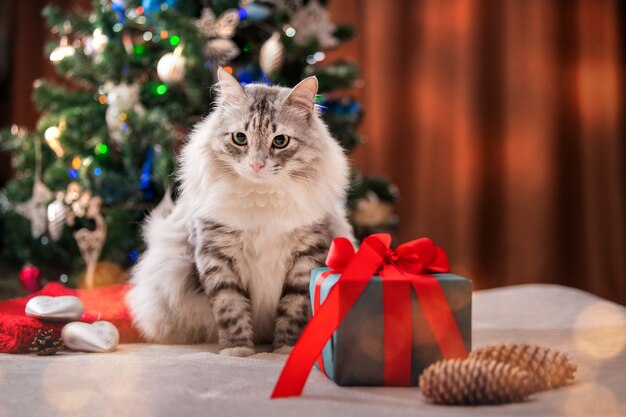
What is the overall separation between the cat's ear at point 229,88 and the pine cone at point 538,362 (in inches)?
32.0

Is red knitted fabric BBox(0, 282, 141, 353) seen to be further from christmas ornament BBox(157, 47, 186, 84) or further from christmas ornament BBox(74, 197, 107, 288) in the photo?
christmas ornament BBox(157, 47, 186, 84)

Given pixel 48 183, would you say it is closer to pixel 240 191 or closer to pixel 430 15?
pixel 240 191

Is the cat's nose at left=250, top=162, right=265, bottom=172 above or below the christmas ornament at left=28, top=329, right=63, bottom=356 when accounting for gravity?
above

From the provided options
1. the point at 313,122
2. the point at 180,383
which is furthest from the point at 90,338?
the point at 313,122

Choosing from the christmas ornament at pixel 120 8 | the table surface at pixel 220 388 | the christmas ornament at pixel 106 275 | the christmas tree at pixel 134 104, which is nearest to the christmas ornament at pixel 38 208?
the christmas tree at pixel 134 104

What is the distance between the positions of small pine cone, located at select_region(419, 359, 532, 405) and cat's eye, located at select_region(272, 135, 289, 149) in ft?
2.21

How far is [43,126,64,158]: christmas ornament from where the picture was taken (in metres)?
2.62

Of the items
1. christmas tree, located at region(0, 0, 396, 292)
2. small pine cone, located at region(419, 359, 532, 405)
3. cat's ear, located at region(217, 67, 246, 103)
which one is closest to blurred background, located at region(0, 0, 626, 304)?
christmas tree, located at region(0, 0, 396, 292)

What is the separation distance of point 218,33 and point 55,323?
1248mm

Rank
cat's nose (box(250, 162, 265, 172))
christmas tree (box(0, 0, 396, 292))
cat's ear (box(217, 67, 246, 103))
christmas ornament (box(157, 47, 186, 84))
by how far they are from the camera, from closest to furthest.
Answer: cat's nose (box(250, 162, 265, 172)) → cat's ear (box(217, 67, 246, 103)) → christmas ornament (box(157, 47, 186, 84)) → christmas tree (box(0, 0, 396, 292))

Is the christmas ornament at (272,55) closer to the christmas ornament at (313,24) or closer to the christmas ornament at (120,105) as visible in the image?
the christmas ornament at (313,24)

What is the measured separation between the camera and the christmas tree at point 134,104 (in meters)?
2.37

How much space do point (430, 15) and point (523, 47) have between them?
0.57 m

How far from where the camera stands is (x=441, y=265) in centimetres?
132
